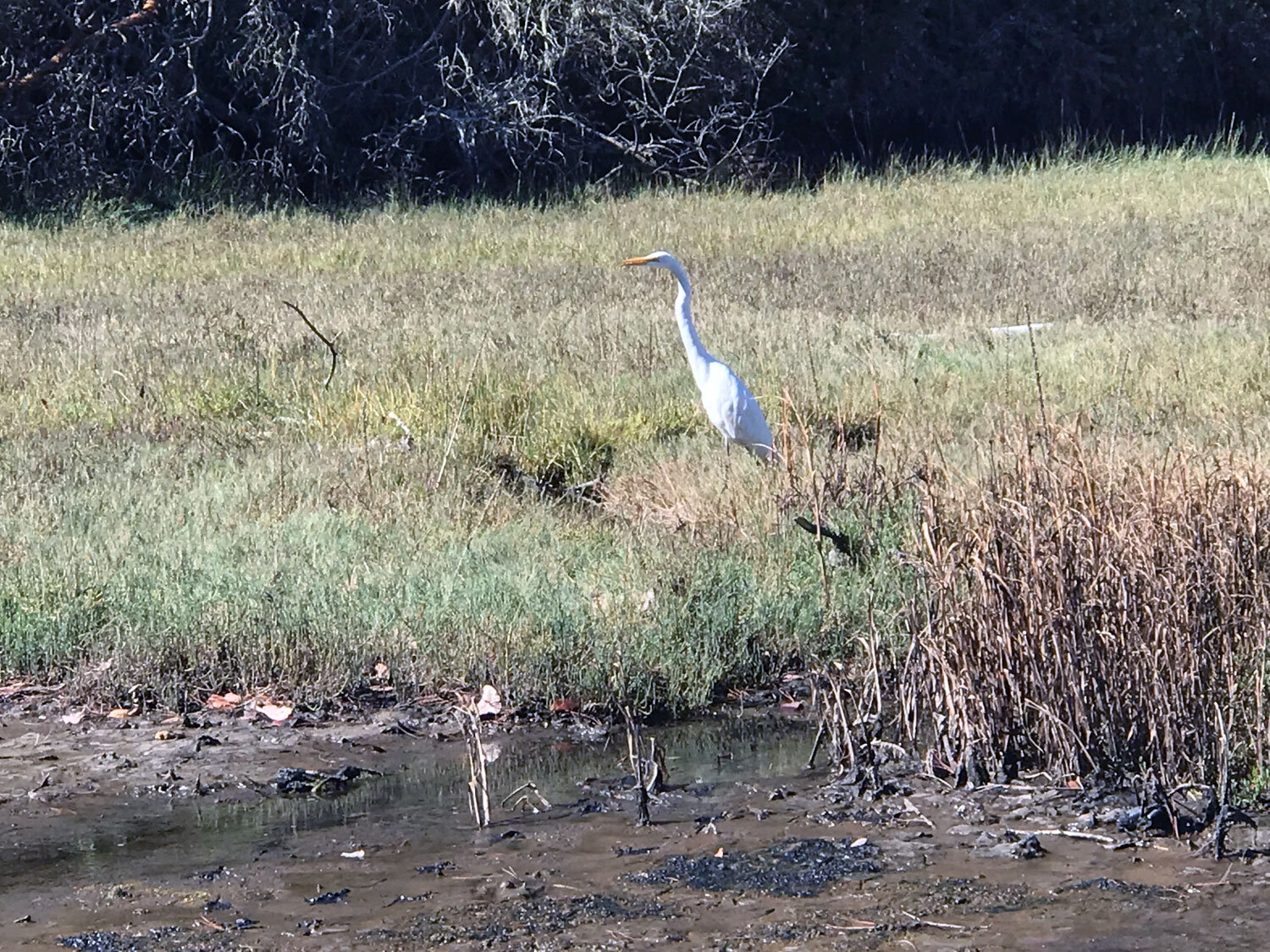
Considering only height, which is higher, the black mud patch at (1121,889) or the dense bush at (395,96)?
the dense bush at (395,96)

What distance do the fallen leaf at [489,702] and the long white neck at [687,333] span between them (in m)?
2.97

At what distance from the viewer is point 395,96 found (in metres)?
20.7

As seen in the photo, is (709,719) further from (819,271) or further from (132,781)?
(819,271)

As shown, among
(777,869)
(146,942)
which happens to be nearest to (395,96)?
(777,869)

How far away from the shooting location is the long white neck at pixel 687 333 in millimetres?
8383

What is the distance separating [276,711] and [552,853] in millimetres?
1534

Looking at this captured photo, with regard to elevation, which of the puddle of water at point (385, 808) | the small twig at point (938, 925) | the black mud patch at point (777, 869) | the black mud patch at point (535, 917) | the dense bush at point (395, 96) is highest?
the dense bush at point (395, 96)

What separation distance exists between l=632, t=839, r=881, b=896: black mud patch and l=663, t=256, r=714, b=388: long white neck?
4.14 metres

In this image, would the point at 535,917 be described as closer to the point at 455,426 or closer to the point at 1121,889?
the point at 1121,889

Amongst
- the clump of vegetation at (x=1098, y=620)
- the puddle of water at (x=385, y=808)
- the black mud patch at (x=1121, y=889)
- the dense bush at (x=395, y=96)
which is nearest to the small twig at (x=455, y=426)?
the puddle of water at (x=385, y=808)

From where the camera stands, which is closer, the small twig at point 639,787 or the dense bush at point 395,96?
the small twig at point 639,787

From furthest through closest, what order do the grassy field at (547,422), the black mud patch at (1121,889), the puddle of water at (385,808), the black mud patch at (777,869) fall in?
the grassy field at (547,422), the puddle of water at (385,808), the black mud patch at (777,869), the black mud patch at (1121,889)

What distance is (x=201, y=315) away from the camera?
1252 cm

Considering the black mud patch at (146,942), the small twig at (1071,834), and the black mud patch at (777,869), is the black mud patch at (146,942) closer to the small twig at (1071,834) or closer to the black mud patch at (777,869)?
the black mud patch at (777,869)
